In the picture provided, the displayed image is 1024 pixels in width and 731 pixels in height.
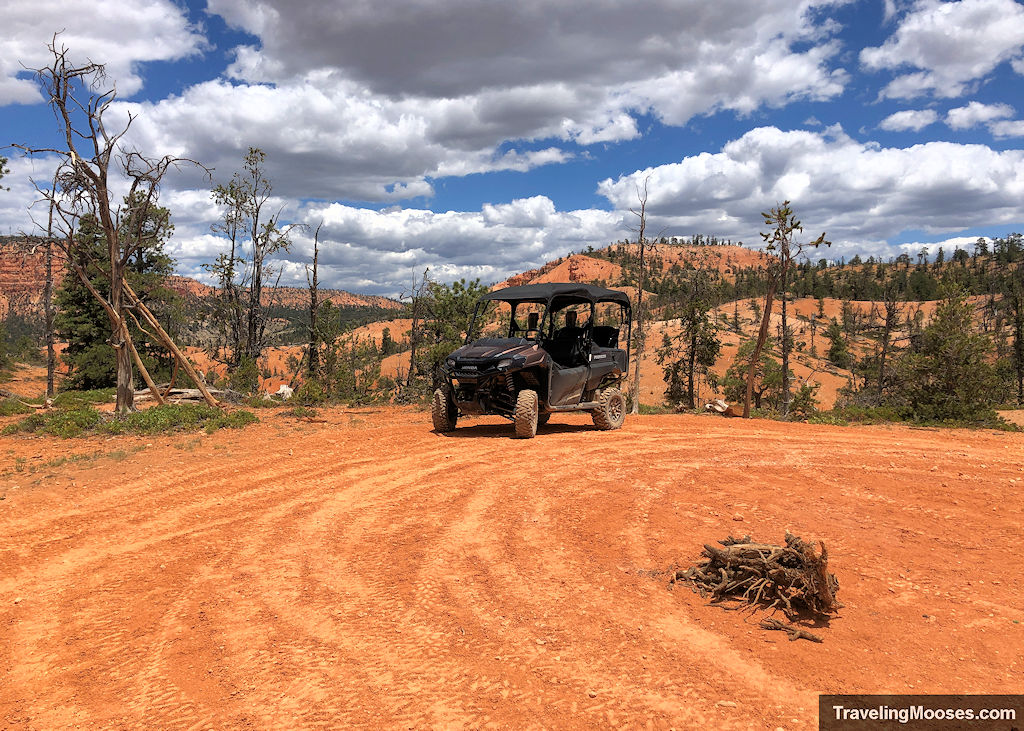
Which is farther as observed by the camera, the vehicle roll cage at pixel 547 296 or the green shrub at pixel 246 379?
the green shrub at pixel 246 379

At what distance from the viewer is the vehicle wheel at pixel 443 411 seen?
39.7 feet

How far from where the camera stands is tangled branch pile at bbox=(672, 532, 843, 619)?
415 cm

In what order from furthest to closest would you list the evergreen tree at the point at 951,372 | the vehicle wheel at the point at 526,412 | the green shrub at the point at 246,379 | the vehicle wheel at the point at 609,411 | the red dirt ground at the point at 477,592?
the green shrub at the point at 246,379 < the evergreen tree at the point at 951,372 < the vehicle wheel at the point at 609,411 < the vehicle wheel at the point at 526,412 < the red dirt ground at the point at 477,592

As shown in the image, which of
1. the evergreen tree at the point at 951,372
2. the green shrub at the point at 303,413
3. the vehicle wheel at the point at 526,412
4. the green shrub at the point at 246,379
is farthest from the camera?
the green shrub at the point at 246,379

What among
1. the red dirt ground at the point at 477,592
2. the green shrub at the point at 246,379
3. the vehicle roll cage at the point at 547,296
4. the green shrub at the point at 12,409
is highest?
the vehicle roll cage at the point at 547,296

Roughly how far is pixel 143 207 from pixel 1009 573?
1729 cm

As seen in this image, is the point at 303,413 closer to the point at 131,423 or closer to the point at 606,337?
the point at 131,423

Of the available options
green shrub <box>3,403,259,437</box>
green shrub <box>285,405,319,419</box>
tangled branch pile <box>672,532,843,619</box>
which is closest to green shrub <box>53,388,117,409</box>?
green shrub <box>3,403,259,437</box>

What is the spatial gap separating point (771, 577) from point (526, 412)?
6.73 meters

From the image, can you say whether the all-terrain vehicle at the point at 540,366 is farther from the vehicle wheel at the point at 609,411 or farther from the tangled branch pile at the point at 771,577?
the tangled branch pile at the point at 771,577

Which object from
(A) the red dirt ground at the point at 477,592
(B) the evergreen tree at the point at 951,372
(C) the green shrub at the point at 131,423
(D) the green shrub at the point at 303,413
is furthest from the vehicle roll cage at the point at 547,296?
(B) the evergreen tree at the point at 951,372

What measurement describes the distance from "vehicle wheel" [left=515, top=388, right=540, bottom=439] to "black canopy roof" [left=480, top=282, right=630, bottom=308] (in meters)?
2.00

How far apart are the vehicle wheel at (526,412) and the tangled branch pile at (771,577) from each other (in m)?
6.16

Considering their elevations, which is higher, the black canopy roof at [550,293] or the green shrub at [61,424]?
the black canopy roof at [550,293]
